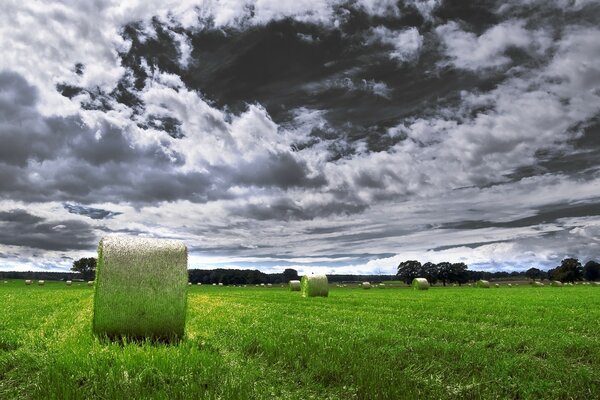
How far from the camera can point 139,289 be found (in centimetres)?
1345

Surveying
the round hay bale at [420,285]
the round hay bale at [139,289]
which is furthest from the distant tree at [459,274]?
the round hay bale at [139,289]

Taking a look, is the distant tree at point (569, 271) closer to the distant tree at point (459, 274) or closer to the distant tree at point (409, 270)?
the distant tree at point (459, 274)

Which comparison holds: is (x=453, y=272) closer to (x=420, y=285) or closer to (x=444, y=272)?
(x=444, y=272)

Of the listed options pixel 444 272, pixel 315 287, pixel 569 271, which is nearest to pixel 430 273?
pixel 444 272

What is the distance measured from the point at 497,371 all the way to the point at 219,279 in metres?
139

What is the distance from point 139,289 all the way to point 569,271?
169769 mm

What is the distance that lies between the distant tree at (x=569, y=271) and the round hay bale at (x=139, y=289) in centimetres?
16674

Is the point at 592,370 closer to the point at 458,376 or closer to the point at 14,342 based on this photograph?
the point at 458,376

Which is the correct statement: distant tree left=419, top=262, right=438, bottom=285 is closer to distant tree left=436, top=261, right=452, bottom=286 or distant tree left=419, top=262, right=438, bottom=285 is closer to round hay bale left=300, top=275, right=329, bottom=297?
distant tree left=436, top=261, right=452, bottom=286

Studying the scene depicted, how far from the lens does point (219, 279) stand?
145m

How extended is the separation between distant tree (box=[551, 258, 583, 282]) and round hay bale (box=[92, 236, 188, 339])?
16674 cm

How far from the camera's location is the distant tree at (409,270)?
593 ft

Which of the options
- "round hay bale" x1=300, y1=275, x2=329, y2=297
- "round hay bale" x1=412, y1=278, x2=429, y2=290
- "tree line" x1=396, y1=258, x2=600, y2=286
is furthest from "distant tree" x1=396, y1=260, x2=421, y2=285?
"round hay bale" x1=300, y1=275, x2=329, y2=297

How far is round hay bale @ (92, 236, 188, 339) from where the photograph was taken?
13.1 m
